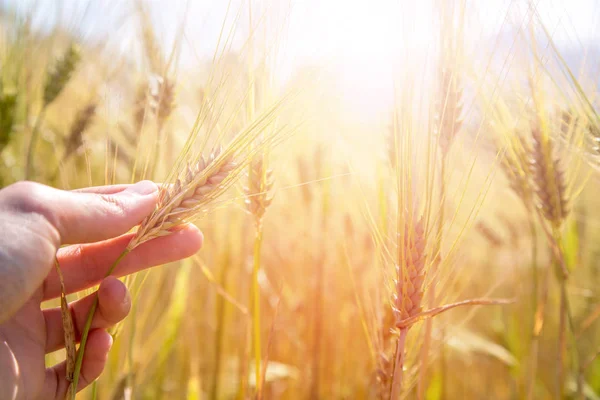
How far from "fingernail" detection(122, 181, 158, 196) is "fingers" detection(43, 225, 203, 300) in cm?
9

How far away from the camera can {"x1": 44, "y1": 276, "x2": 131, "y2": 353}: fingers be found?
76cm

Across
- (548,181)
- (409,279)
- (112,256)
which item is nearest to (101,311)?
(112,256)

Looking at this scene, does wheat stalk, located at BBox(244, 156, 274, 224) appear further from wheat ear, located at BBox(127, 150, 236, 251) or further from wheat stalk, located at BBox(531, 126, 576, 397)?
wheat stalk, located at BBox(531, 126, 576, 397)

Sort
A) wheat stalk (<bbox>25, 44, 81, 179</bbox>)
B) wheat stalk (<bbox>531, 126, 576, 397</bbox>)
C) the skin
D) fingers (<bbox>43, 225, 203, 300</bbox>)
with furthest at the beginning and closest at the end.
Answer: wheat stalk (<bbox>25, 44, 81, 179</bbox>), wheat stalk (<bbox>531, 126, 576, 397</bbox>), fingers (<bbox>43, 225, 203, 300</bbox>), the skin

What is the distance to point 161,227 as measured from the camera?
74 cm

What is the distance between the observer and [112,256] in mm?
928

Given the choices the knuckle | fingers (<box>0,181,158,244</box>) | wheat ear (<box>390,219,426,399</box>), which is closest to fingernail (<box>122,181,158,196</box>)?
fingers (<box>0,181,158,244</box>)

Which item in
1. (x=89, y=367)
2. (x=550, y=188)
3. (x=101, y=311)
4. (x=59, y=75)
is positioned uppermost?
(x=59, y=75)

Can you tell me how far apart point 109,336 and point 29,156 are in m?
0.66

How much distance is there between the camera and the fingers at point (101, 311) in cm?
76

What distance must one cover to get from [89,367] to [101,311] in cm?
15

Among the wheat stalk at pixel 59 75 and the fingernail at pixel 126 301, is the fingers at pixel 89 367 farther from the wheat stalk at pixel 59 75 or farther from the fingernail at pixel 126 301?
the wheat stalk at pixel 59 75

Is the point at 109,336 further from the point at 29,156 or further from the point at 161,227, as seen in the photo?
the point at 29,156

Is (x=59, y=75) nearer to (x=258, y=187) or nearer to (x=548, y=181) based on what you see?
(x=258, y=187)
